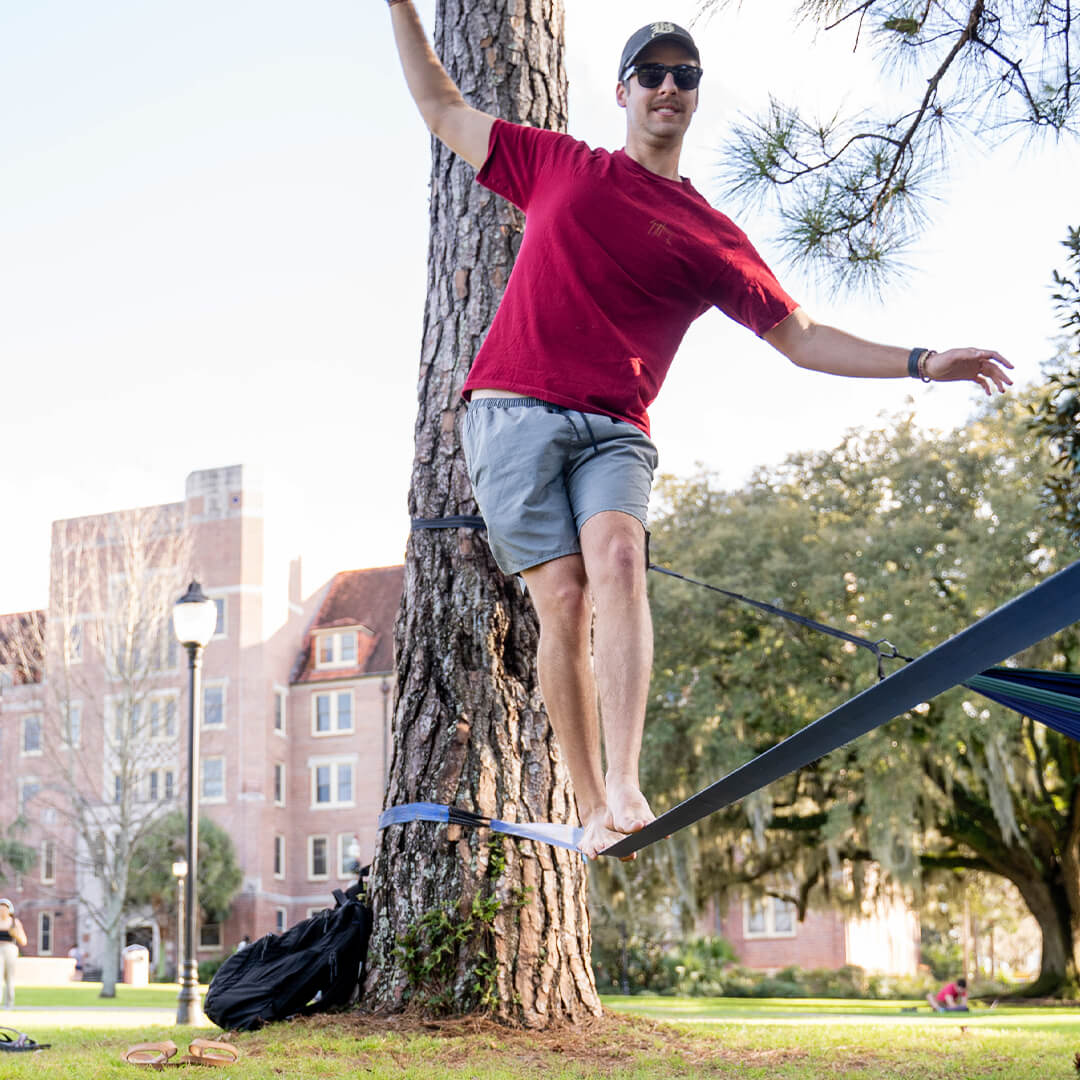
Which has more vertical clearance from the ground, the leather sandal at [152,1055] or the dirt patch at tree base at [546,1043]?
the leather sandal at [152,1055]

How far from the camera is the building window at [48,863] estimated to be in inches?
1367

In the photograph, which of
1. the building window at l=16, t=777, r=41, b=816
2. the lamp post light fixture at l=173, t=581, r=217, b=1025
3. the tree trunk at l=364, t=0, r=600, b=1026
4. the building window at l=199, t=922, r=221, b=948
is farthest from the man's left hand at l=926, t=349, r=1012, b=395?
the building window at l=16, t=777, r=41, b=816

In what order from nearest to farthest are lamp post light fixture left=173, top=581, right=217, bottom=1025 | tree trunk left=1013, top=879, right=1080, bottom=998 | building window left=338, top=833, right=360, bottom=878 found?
lamp post light fixture left=173, top=581, right=217, bottom=1025, tree trunk left=1013, top=879, right=1080, bottom=998, building window left=338, top=833, right=360, bottom=878

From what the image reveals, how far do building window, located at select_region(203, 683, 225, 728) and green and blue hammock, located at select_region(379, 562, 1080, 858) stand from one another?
31.8 metres

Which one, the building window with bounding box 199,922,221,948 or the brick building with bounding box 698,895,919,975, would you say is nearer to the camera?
the brick building with bounding box 698,895,919,975

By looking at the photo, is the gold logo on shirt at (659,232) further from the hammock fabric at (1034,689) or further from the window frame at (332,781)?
the window frame at (332,781)

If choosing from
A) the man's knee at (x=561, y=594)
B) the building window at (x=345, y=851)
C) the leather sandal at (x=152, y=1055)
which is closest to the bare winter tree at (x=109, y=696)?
the building window at (x=345, y=851)

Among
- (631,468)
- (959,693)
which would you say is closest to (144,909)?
(959,693)

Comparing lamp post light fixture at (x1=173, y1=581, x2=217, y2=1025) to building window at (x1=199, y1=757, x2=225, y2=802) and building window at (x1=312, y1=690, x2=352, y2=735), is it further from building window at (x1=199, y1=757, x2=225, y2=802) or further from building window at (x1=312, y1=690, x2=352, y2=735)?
building window at (x1=312, y1=690, x2=352, y2=735)

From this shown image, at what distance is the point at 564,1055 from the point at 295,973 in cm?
101

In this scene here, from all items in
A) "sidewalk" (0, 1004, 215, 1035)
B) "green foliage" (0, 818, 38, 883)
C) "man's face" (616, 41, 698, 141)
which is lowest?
"sidewalk" (0, 1004, 215, 1035)

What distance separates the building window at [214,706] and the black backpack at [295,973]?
30.8m

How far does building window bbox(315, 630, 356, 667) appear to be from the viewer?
35.2 metres

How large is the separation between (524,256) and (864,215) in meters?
2.65
